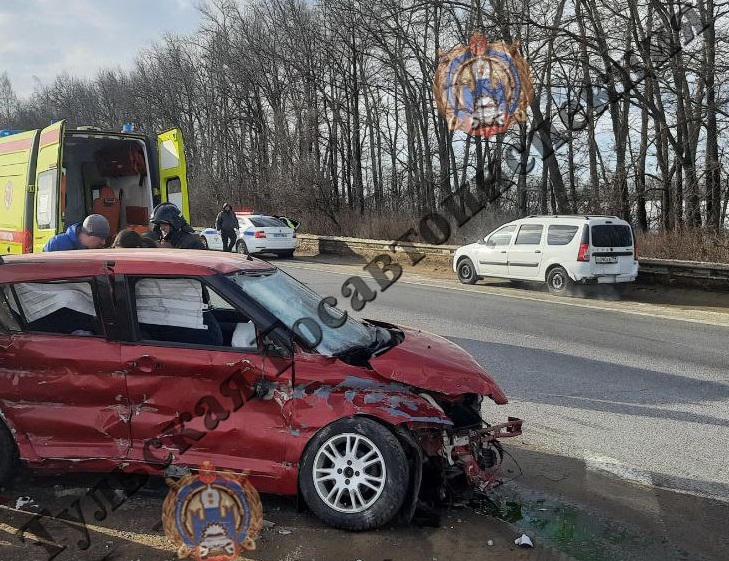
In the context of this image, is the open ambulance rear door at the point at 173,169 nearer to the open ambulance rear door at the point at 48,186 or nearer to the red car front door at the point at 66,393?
the open ambulance rear door at the point at 48,186

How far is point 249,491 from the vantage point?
3.78 metres

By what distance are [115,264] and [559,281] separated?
12232 mm

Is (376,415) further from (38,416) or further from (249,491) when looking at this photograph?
(38,416)

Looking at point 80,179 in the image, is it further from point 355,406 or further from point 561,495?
point 561,495

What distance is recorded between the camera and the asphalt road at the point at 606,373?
4867 millimetres

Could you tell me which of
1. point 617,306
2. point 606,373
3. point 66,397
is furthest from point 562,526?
point 617,306

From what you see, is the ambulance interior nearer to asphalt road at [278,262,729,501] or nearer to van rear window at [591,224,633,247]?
asphalt road at [278,262,729,501]

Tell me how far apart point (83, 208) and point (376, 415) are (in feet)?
32.5

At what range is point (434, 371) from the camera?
386 centimetres

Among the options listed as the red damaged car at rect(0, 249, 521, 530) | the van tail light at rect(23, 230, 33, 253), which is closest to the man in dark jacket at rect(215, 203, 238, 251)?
the van tail light at rect(23, 230, 33, 253)

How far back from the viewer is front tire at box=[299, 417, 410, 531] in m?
3.58

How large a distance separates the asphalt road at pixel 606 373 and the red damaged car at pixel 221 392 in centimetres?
147

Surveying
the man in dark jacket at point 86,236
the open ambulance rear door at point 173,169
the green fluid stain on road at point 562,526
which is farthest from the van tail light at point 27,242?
the green fluid stain on road at point 562,526

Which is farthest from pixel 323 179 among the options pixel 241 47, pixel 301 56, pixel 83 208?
pixel 83 208
